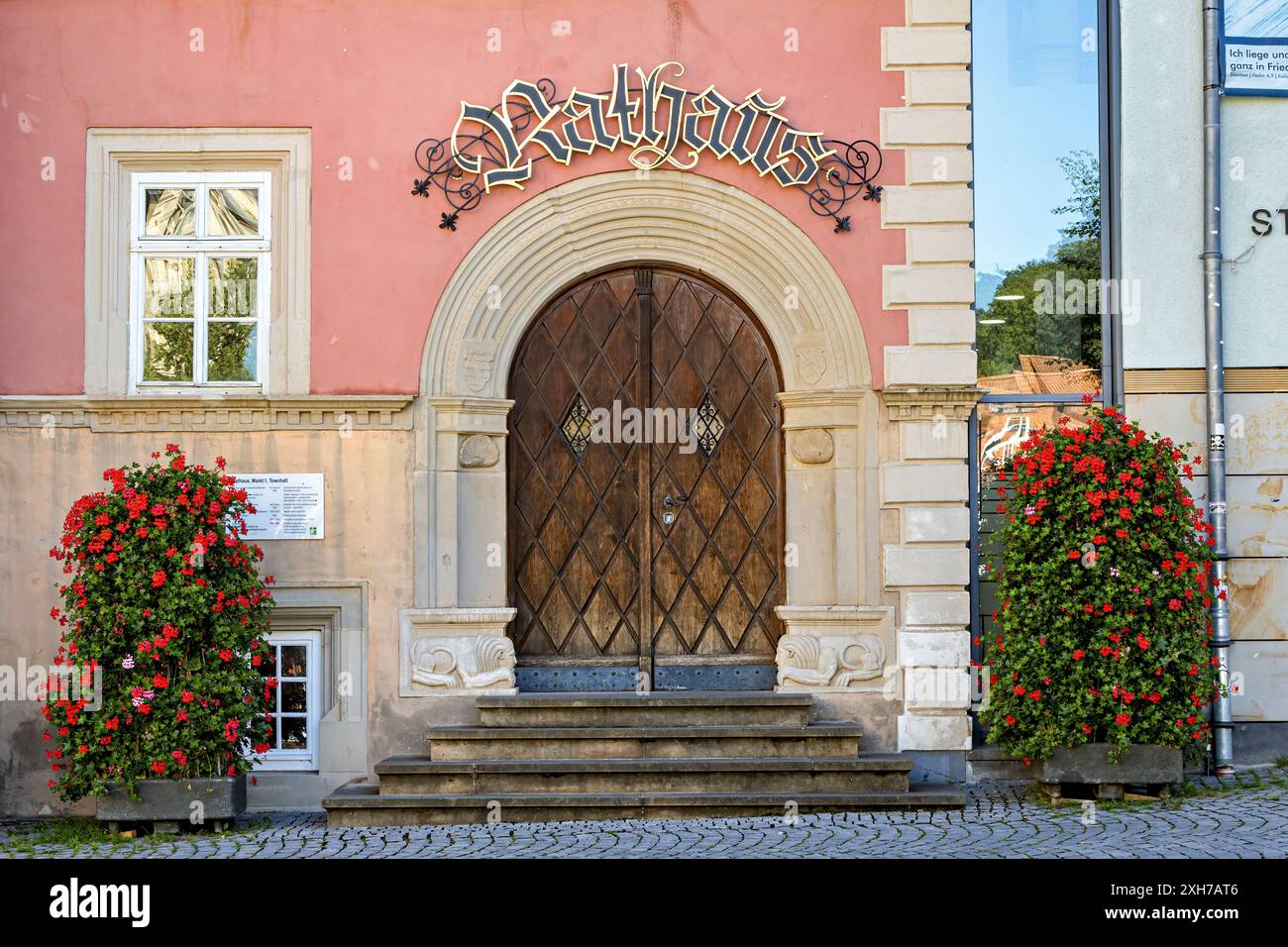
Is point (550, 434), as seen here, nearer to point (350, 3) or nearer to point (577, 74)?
point (577, 74)

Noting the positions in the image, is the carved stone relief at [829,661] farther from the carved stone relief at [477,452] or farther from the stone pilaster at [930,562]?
the carved stone relief at [477,452]

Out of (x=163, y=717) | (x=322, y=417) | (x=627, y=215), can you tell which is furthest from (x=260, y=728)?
(x=627, y=215)

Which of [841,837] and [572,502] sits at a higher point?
[572,502]

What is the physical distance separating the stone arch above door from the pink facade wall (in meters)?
0.11

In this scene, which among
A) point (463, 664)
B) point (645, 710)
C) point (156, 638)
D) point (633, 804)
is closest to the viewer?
point (156, 638)

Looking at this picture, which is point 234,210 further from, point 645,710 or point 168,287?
point 645,710

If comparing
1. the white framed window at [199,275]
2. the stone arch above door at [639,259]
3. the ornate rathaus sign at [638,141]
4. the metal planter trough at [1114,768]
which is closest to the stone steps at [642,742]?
the metal planter trough at [1114,768]

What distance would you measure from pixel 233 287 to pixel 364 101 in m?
1.50

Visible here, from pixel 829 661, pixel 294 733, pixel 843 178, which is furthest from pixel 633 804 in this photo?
pixel 843 178

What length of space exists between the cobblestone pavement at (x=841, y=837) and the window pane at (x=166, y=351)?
2.99 m

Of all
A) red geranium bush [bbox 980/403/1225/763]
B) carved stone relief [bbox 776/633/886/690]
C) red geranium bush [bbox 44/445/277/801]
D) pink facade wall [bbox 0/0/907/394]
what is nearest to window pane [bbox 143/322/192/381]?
pink facade wall [bbox 0/0/907/394]

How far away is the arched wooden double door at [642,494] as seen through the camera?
10.0 m

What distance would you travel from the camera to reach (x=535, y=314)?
1002 centimetres

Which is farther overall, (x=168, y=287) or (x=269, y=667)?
(x=168, y=287)
